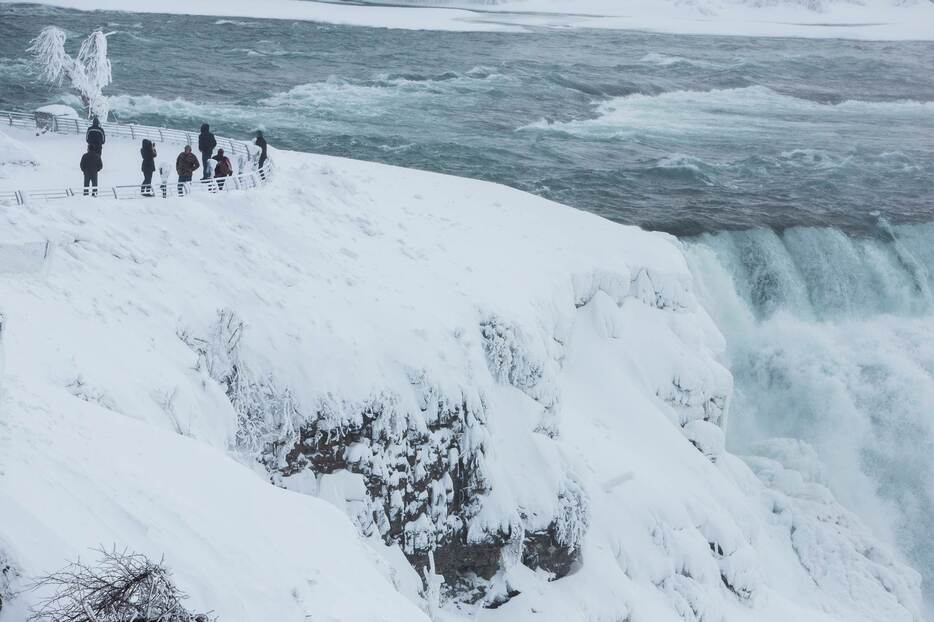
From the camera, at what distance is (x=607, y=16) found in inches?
3479

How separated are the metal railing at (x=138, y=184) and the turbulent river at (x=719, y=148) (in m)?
12.8

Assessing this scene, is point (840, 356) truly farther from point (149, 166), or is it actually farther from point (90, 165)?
point (90, 165)

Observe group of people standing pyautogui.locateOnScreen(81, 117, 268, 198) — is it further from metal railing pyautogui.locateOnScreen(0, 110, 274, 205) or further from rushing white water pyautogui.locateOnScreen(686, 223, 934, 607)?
rushing white water pyautogui.locateOnScreen(686, 223, 934, 607)

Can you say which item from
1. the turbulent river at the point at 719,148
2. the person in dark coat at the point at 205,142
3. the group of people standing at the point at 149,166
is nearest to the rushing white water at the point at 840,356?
the turbulent river at the point at 719,148

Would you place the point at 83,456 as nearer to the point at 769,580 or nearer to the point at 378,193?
the point at 378,193

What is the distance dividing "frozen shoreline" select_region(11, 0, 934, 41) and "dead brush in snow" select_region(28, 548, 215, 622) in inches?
2657

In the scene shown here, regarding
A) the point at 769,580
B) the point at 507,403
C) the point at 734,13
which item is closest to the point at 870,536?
the point at 769,580

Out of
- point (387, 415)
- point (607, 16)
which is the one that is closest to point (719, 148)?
point (387, 415)

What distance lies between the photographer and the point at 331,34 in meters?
65.8

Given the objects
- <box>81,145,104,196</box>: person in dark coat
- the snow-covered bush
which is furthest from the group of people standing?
the snow-covered bush

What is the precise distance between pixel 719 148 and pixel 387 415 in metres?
32.8

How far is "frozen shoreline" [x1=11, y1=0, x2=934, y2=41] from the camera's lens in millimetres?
73625

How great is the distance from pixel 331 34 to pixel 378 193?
47.4 meters

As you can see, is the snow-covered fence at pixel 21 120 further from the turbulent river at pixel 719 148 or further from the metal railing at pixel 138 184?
the turbulent river at pixel 719 148
